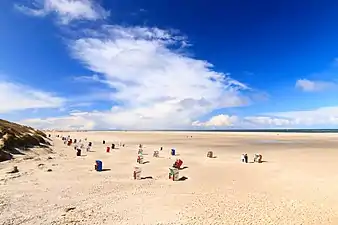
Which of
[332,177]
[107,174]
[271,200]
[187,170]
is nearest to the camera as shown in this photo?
[271,200]

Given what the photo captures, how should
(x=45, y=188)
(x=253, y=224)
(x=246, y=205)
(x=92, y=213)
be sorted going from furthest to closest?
(x=45, y=188) → (x=246, y=205) → (x=92, y=213) → (x=253, y=224)

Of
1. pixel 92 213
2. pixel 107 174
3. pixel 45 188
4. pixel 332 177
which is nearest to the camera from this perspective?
pixel 92 213

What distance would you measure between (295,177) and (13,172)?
68.3ft

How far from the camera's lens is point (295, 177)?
770 inches

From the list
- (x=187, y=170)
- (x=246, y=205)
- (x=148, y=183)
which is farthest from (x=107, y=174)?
(x=246, y=205)

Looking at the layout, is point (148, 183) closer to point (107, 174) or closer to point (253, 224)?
point (107, 174)

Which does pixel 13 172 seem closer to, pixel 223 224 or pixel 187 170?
pixel 187 170

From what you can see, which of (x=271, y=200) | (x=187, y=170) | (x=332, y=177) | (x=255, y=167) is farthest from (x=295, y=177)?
(x=187, y=170)

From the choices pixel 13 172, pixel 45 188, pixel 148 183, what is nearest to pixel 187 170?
pixel 148 183

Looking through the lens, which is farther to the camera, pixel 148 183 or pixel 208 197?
pixel 148 183

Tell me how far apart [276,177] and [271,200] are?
648 cm

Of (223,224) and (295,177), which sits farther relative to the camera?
(295,177)

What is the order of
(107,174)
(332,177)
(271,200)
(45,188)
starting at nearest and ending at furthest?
(271,200), (45,188), (332,177), (107,174)

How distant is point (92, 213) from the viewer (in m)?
11.7
